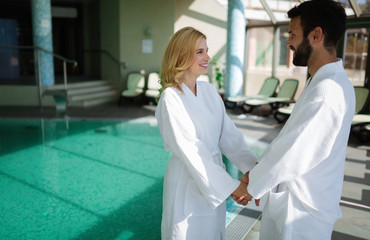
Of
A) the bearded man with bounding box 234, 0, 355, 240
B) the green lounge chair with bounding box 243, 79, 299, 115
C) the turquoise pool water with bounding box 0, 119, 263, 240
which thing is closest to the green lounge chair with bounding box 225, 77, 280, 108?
the green lounge chair with bounding box 243, 79, 299, 115

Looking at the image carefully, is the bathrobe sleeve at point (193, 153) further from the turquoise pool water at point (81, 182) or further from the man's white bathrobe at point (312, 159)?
Answer: the turquoise pool water at point (81, 182)

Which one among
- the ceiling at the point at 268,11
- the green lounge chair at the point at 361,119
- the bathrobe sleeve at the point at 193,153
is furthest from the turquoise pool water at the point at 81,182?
the ceiling at the point at 268,11

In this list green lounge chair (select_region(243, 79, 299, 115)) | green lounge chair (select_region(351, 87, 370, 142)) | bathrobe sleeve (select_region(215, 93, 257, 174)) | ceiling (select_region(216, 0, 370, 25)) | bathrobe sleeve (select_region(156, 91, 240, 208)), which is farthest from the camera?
ceiling (select_region(216, 0, 370, 25))

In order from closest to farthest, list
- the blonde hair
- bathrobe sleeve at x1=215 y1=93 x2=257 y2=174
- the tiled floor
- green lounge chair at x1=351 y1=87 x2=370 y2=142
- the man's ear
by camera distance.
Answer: the man's ear
the blonde hair
bathrobe sleeve at x1=215 y1=93 x2=257 y2=174
the tiled floor
green lounge chair at x1=351 y1=87 x2=370 y2=142

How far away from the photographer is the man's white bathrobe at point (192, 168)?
63.9 inches

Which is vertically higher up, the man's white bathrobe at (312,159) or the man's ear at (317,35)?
the man's ear at (317,35)

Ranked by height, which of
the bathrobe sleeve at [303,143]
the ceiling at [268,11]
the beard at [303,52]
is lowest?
the bathrobe sleeve at [303,143]

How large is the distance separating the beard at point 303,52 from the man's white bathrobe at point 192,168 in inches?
20.3

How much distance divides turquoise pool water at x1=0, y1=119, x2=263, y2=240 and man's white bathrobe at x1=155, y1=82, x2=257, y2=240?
142 centimetres

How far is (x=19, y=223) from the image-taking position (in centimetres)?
329

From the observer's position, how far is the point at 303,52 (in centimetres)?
148

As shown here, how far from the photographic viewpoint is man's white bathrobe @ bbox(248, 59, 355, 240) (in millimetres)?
1313

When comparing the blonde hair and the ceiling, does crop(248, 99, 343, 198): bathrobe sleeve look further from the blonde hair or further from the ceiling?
the ceiling

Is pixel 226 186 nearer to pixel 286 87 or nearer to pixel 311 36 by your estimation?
pixel 311 36
